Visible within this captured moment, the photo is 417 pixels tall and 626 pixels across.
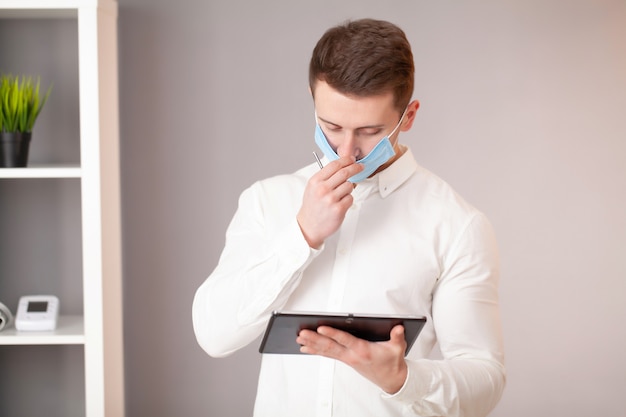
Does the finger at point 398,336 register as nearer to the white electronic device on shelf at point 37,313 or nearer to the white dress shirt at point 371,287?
the white dress shirt at point 371,287

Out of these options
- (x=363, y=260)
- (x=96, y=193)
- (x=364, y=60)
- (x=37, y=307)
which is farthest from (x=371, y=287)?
(x=37, y=307)

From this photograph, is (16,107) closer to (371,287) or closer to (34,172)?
(34,172)

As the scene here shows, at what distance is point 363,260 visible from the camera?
1717 millimetres

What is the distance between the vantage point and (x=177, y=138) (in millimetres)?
2984

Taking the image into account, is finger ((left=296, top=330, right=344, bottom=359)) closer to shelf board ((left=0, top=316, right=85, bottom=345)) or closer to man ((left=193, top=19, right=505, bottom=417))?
man ((left=193, top=19, right=505, bottom=417))

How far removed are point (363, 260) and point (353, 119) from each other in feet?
1.02

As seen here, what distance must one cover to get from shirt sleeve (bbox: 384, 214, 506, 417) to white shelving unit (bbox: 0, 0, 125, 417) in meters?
1.33

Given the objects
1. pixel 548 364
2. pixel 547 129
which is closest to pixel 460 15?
pixel 547 129

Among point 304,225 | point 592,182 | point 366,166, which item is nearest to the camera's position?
point 304,225

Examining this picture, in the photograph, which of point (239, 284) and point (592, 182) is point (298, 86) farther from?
point (239, 284)

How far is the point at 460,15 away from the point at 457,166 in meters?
0.58

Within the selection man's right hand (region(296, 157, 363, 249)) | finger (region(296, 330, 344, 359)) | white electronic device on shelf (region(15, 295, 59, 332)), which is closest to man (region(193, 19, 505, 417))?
man's right hand (region(296, 157, 363, 249))

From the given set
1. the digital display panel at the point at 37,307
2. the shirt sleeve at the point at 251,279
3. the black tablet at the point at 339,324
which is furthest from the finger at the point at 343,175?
the digital display panel at the point at 37,307

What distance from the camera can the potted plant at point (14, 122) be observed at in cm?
258
